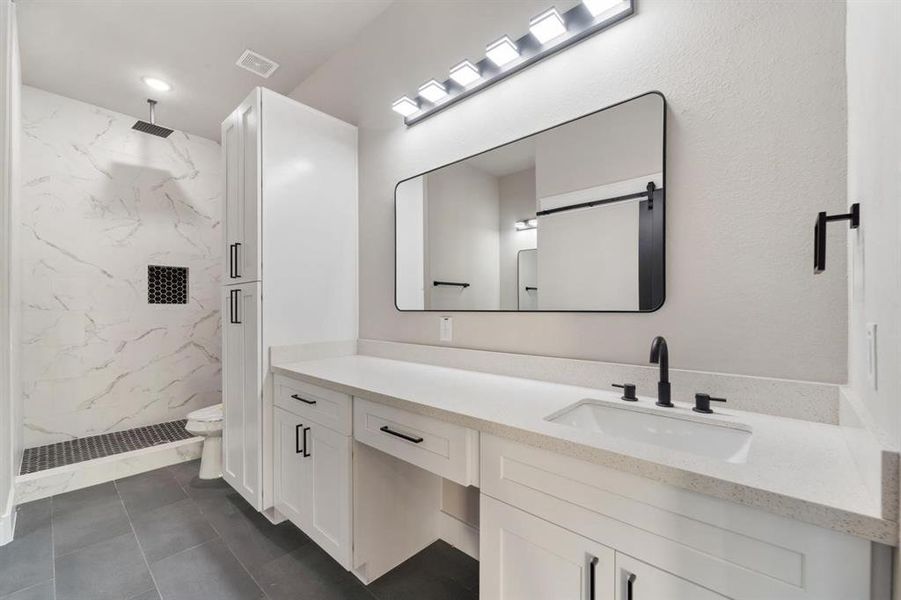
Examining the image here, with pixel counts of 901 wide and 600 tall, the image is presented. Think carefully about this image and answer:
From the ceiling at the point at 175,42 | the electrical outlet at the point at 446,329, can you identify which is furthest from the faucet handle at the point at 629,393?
the ceiling at the point at 175,42

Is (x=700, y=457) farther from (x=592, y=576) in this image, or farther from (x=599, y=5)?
(x=599, y=5)

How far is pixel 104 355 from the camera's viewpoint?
10.5ft

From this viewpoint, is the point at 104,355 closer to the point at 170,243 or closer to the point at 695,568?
the point at 170,243

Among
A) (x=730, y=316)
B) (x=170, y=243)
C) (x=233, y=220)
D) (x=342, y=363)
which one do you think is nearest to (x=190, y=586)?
(x=342, y=363)

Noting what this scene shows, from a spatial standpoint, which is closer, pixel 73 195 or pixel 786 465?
pixel 786 465

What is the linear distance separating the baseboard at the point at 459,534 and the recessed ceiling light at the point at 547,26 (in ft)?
7.11

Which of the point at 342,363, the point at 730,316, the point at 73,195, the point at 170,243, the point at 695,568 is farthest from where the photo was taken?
the point at 170,243

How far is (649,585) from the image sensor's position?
766mm

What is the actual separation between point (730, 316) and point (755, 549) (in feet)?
2.33

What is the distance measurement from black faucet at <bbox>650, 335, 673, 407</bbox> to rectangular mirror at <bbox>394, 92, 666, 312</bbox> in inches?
8.2

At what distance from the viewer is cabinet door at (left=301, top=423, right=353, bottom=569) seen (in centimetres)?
155

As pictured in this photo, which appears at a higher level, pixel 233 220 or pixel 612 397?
Answer: pixel 233 220

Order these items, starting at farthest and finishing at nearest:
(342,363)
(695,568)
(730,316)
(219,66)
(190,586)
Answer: (219,66) → (342,363) → (190,586) → (730,316) → (695,568)

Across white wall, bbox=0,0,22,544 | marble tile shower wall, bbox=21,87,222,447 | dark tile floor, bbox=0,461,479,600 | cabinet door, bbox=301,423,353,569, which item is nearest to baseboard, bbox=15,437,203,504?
dark tile floor, bbox=0,461,479,600
